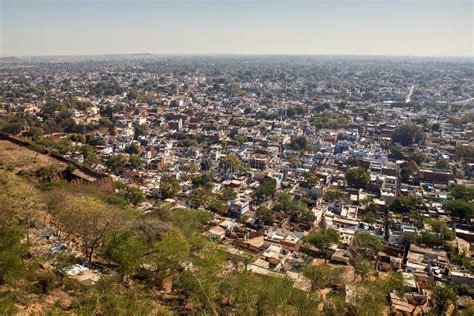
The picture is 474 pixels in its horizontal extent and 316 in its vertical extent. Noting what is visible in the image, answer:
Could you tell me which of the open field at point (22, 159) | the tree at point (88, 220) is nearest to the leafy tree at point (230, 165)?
the open field at point (22, 159)

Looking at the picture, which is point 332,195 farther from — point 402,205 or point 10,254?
point 10,254

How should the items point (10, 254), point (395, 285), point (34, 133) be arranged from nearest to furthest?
point (10, 254) < point (395, 285) < point (34, 133)

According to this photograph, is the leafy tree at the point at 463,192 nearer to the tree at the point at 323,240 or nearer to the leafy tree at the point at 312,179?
the leafy tree at the point at 312,179

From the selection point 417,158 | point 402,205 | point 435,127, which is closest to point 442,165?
point 417,158

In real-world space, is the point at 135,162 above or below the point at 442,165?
above

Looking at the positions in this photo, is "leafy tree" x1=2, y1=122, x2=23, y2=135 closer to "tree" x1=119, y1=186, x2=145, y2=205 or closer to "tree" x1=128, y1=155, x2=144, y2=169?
"tree" x1=128, y1=155, x2=144, y2=169

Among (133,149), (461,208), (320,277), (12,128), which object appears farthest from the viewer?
(12,128)

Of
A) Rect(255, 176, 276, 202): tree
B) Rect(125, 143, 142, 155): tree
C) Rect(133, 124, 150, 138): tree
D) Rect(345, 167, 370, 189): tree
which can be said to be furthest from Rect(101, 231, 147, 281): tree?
Rect(133, 124, 150, 138): tree
